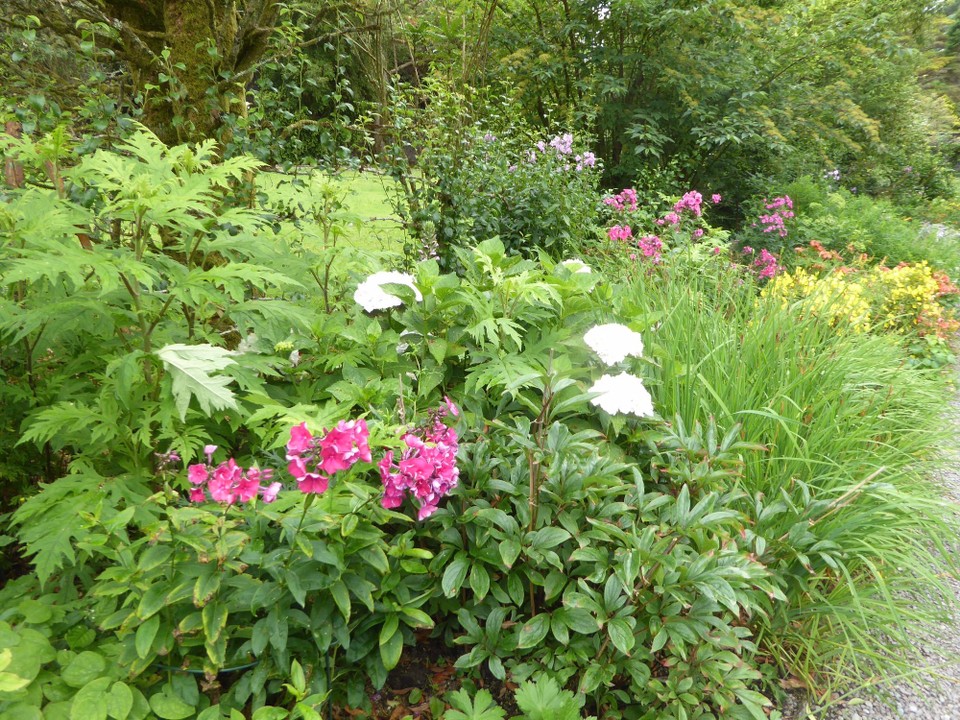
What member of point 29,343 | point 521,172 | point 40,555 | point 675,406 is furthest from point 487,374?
point 521,172

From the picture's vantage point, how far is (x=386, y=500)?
1.36 m

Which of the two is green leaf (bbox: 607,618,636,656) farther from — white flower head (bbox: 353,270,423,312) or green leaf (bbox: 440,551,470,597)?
white flower head (bbox: 353,270,423,312)

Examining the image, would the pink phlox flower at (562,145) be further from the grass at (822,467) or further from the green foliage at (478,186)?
the grass at (822,467)

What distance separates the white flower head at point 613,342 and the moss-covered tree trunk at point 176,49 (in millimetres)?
1929

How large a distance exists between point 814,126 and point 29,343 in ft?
28.4

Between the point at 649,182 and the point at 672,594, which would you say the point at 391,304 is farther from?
the point at 649,182

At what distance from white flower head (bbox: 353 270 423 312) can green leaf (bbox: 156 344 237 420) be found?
0.61 m

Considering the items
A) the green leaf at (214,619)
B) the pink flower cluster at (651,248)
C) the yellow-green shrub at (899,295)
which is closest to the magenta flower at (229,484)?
the green leaf at (214,619)

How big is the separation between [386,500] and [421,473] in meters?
0.11

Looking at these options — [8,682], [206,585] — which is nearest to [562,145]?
[206,585]

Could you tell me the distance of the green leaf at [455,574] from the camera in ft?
4.74

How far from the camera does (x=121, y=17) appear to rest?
2738 millimetres

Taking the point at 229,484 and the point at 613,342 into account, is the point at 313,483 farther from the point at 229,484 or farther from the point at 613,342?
the point at 613,342

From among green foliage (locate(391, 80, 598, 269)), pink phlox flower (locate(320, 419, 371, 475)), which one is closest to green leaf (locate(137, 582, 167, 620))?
pink phlox flower (locate(320, 419, 371, 475))
